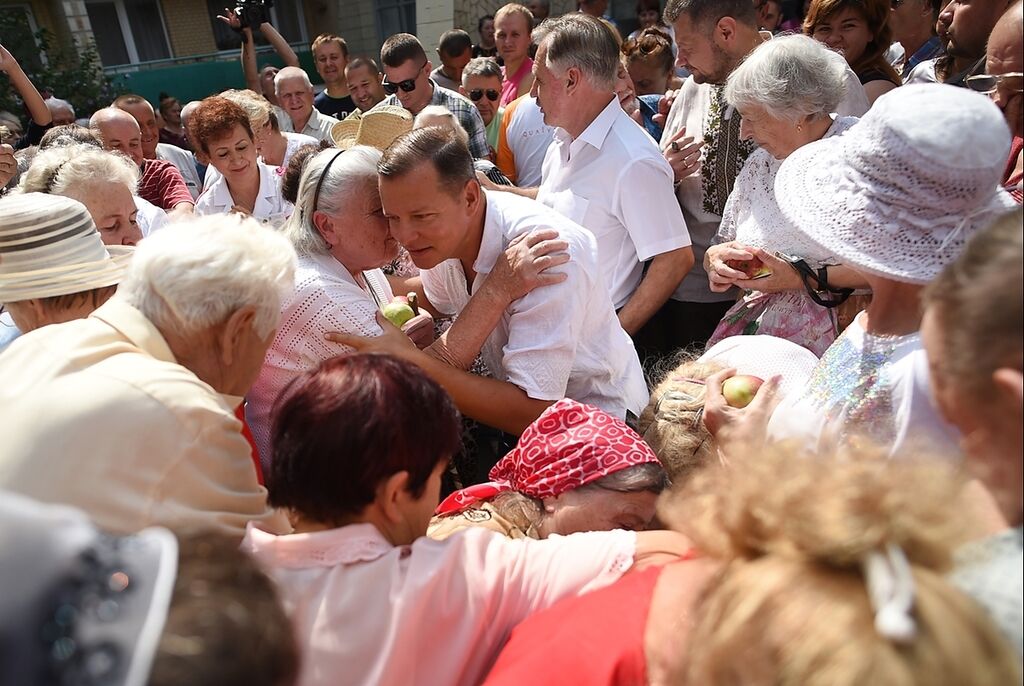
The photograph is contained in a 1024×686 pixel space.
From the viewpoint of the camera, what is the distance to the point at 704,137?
3.49 m

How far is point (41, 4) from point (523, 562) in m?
19.7

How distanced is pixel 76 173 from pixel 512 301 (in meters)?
2.14

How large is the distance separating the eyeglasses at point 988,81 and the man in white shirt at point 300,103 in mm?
5002

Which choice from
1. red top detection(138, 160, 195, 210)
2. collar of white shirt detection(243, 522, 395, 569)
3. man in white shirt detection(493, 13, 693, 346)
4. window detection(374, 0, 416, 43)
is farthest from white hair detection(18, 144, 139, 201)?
window detection(374, 0, 416, 43)

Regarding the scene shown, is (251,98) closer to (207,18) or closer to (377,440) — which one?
(377,440)

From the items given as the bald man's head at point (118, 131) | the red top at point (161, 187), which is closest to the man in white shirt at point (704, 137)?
the red top at point (161, 187)

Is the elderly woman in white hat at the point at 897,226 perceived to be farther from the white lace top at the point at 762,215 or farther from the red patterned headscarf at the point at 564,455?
the white lace top at the point at 762,215

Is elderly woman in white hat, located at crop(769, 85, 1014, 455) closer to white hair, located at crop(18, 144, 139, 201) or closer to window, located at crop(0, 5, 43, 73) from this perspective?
white hair, located at crop(18, 144, 139, 201)

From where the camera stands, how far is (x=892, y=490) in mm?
867

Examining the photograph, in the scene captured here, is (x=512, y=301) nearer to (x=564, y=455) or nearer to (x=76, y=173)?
(x=564, y=455)

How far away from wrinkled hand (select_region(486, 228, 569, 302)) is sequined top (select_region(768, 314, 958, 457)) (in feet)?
2.83

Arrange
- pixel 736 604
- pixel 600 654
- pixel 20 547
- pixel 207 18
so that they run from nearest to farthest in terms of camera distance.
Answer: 1. pixel 20 547
2. pixel 736 604
3. pixel 600 654
4. pixel 207 18

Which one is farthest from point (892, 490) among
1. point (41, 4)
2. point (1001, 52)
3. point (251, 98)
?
point (41, 4)

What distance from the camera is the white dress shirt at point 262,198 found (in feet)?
15.3
